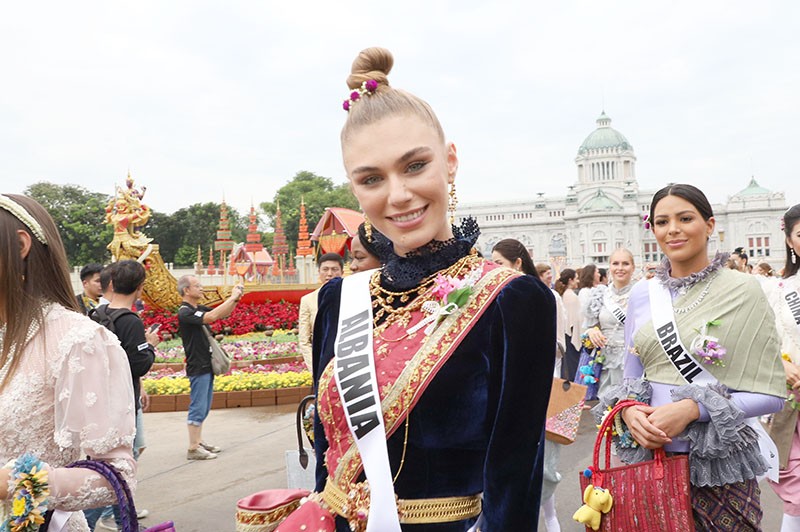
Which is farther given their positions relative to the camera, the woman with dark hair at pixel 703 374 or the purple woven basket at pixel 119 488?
the woman with dark hair at pixel 703 374

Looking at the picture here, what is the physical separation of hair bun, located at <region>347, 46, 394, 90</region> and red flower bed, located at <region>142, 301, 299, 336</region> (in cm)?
1435

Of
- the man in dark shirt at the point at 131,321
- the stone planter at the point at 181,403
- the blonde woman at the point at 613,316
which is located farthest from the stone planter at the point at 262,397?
the blonde woman at the point at 613,316

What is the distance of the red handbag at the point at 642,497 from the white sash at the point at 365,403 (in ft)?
3.30

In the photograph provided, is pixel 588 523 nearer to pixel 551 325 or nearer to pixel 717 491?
pixel 717 491

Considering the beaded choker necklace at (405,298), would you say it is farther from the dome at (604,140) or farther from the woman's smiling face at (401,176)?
the dome at (604,140)

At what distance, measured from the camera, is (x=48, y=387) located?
1.83m

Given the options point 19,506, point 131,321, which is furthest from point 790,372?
point 131,321

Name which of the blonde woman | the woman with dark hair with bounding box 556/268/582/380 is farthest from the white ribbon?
the woman with dark hair with bounding box 556/268/582/380

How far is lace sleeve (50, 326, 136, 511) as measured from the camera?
172 centimetres

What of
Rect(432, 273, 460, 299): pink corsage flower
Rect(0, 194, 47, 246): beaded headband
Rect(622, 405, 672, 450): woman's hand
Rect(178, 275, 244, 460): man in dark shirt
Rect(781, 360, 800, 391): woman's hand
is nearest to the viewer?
Rect(432, 273, 460, 299): pink corsage flower

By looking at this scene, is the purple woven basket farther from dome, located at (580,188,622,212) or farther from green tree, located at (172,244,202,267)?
dome, located at (580,188,622,212)

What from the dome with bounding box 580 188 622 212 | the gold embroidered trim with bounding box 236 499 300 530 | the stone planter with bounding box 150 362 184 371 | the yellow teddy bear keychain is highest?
the dome with bounding box 580 188 622 212

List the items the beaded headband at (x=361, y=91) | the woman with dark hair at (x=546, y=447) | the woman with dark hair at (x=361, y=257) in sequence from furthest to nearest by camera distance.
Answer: the woman with dark hair at (x=361, y=257) < the woman with dark hair at (x=546, y=447) < the beaded headband at (x=361, y=91)

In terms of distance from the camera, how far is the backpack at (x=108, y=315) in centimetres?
446
